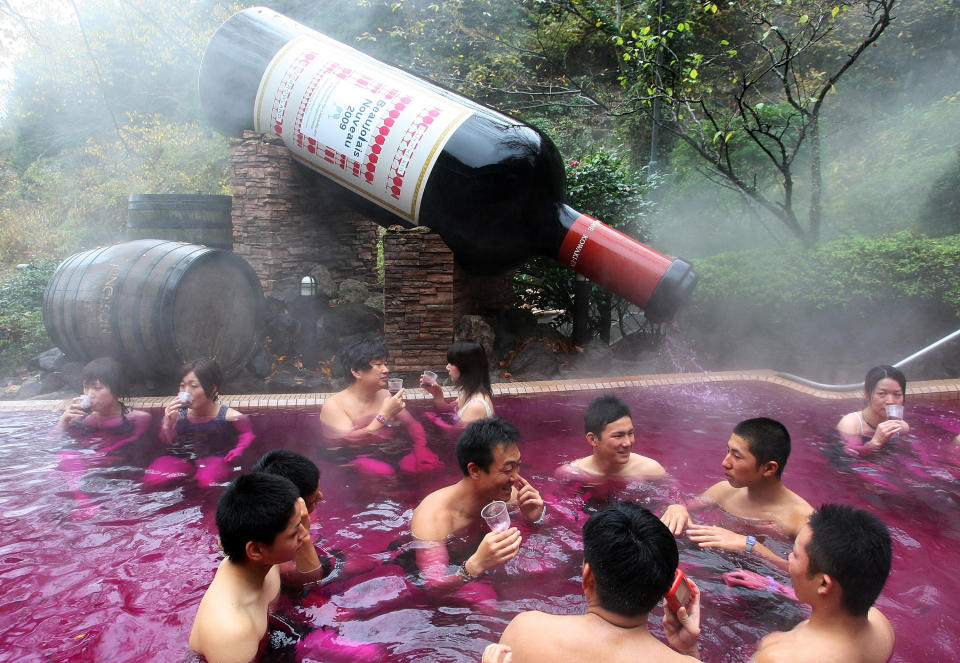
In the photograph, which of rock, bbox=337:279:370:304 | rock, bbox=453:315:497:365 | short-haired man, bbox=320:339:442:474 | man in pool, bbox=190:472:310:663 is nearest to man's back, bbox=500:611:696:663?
man in pool, bbox=190:472:310:663

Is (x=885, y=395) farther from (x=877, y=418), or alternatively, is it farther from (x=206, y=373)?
(x=206, y=373)

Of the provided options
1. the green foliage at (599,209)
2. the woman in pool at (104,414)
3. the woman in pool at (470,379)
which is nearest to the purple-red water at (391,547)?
the woman in pool at (104,414)

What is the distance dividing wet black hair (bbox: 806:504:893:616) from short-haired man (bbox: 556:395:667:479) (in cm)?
157

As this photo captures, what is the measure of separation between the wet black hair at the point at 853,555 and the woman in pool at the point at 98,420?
4.23 meters

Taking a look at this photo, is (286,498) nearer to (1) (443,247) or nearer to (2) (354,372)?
(2) (354,372)

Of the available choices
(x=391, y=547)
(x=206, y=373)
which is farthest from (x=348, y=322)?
(x=391, y=547)

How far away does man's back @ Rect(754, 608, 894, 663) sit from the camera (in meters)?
2.07

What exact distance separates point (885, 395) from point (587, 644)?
135 inches

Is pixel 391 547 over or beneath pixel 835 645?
beneath

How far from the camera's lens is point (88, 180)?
15.5 meters

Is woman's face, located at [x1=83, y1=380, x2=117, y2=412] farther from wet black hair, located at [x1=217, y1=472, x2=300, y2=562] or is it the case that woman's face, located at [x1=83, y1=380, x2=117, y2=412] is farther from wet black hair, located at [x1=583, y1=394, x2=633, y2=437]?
wet black hair, located at [x1=583, y1=394, x2=633, y2=437]

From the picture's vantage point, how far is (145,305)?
217 inches

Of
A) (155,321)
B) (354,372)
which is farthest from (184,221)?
(354,372)

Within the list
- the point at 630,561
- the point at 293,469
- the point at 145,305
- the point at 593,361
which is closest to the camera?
the point at 630,561
